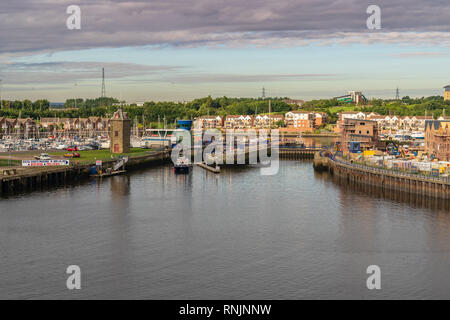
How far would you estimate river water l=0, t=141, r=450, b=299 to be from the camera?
25828 mm

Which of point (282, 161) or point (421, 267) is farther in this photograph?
point (282, 161)

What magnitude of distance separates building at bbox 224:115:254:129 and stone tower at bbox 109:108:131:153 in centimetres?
9859

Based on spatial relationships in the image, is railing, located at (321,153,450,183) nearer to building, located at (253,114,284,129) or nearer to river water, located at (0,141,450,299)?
river water, located at (0,141,450,299)

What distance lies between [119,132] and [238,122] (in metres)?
105

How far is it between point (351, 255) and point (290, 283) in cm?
575

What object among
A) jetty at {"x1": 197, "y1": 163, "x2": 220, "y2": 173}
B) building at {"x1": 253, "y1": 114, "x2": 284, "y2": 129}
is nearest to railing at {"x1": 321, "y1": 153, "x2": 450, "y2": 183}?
jetty at {"x1": 197, "y1": 163, "x2": 220, "y2": 173}

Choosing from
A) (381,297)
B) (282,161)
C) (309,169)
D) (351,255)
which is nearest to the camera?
(381,297)

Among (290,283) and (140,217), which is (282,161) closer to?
(140,217)

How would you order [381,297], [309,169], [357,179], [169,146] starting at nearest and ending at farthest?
[381,297] → [357,179] → [309,169] → [169,146]

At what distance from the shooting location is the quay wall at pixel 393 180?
152 ft

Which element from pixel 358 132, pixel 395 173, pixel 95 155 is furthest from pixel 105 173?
pixel 358 132

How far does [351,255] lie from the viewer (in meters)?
30.6

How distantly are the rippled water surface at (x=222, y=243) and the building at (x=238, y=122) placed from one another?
123 metres

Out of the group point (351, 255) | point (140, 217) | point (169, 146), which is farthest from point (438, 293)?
point (169, 146)
